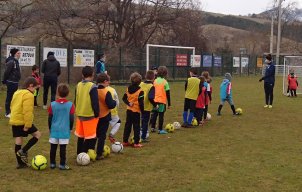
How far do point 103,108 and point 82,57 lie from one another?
1810cm

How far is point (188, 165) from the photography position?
746 centimetres

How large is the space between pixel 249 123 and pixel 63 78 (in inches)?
633

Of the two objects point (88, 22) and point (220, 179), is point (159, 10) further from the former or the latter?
point (220, 179)

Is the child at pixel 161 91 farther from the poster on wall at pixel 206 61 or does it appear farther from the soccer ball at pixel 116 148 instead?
the poster on wall at pixel 206 61

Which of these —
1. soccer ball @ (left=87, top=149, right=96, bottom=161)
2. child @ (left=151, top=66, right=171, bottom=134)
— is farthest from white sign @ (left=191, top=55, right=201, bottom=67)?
soccer ball @ (left=87, top=149, right=96, bottom=161)

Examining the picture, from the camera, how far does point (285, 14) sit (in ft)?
264

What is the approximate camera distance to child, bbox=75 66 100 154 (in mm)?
7223

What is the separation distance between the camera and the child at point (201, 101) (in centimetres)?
1152

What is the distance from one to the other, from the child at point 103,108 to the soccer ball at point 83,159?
46cm

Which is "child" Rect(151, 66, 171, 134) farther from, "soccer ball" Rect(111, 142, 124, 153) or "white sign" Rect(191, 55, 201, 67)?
"white sign" Rect(191, 55, 201, 67)

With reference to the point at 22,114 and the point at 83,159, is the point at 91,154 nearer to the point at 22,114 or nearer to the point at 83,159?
the point at 83,159

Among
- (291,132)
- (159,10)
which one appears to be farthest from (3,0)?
(291,132)

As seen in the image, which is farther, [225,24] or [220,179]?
[225,24]

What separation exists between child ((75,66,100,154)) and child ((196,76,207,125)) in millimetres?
4689
